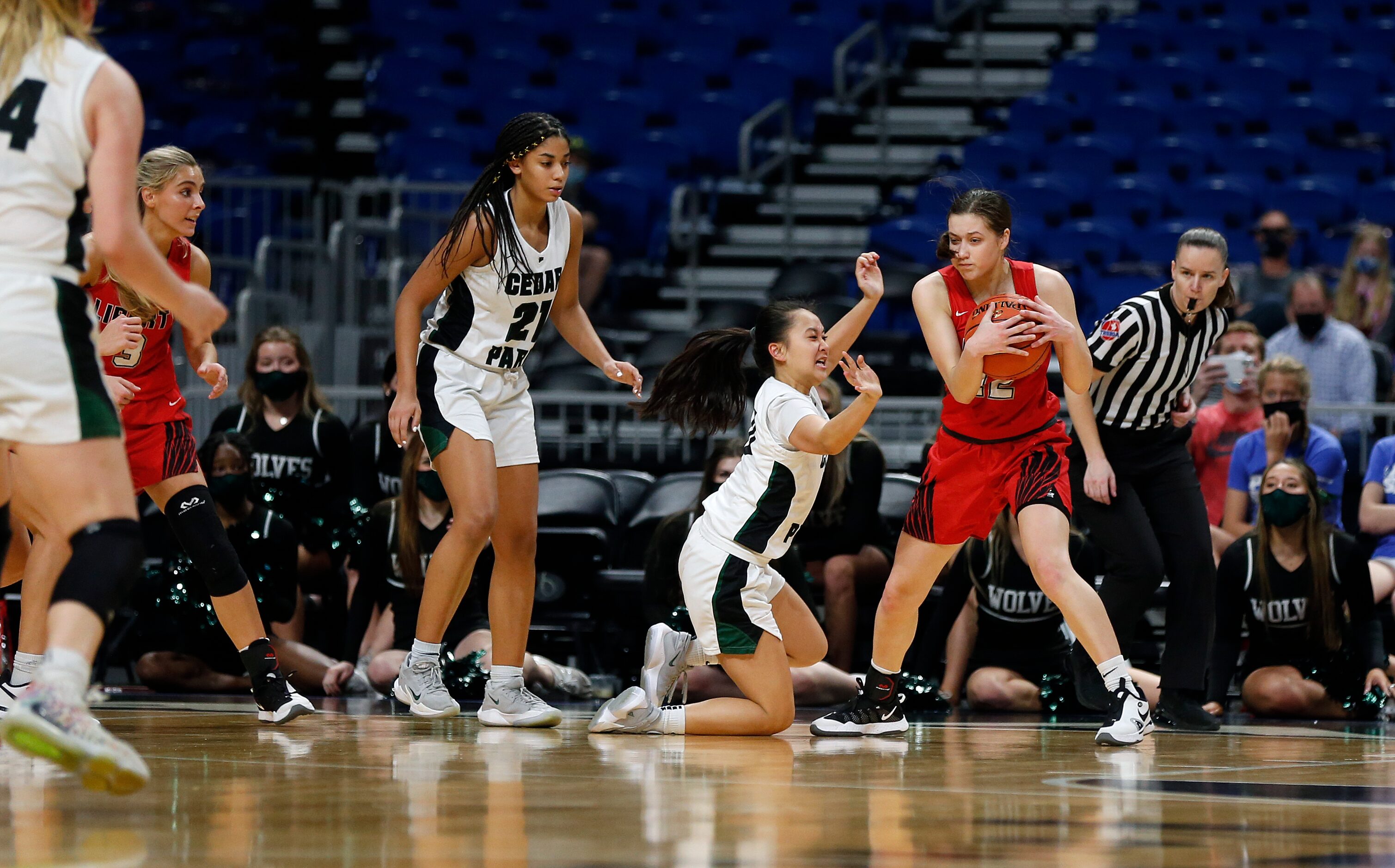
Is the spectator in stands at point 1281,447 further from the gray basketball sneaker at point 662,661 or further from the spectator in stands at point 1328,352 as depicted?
the gray basketball sneaker at point 662,661

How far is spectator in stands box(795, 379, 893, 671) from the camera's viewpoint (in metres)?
7.25

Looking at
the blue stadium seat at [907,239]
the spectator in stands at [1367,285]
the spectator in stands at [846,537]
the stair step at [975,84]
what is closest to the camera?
the spectator in stands at [846,537]

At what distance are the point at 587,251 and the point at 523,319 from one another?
612 centimetres

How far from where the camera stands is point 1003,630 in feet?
22.9

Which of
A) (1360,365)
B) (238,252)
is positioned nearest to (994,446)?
(1360,365)

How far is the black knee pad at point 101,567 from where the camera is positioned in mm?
3088

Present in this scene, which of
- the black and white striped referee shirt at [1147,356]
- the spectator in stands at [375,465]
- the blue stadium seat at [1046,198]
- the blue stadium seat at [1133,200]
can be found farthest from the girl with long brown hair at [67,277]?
the blue stadium seat at [1133,200]

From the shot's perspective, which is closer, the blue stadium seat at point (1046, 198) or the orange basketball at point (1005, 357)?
the orange basketball at point (1005, 357)

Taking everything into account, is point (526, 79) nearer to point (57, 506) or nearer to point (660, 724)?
point (660, 724)

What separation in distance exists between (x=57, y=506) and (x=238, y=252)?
28.5 feet

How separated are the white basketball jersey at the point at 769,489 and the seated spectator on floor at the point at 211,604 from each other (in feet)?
8.67

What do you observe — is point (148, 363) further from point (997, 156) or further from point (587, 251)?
point (997, 156)

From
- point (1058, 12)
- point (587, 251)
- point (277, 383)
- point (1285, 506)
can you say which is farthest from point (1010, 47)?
point (1285, 506)

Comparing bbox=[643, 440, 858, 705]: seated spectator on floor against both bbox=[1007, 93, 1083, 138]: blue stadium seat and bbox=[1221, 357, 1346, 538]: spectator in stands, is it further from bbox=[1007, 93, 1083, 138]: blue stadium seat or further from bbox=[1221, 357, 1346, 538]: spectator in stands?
bbox=[1007, 93, 1083, 138]: blue stadium seat
